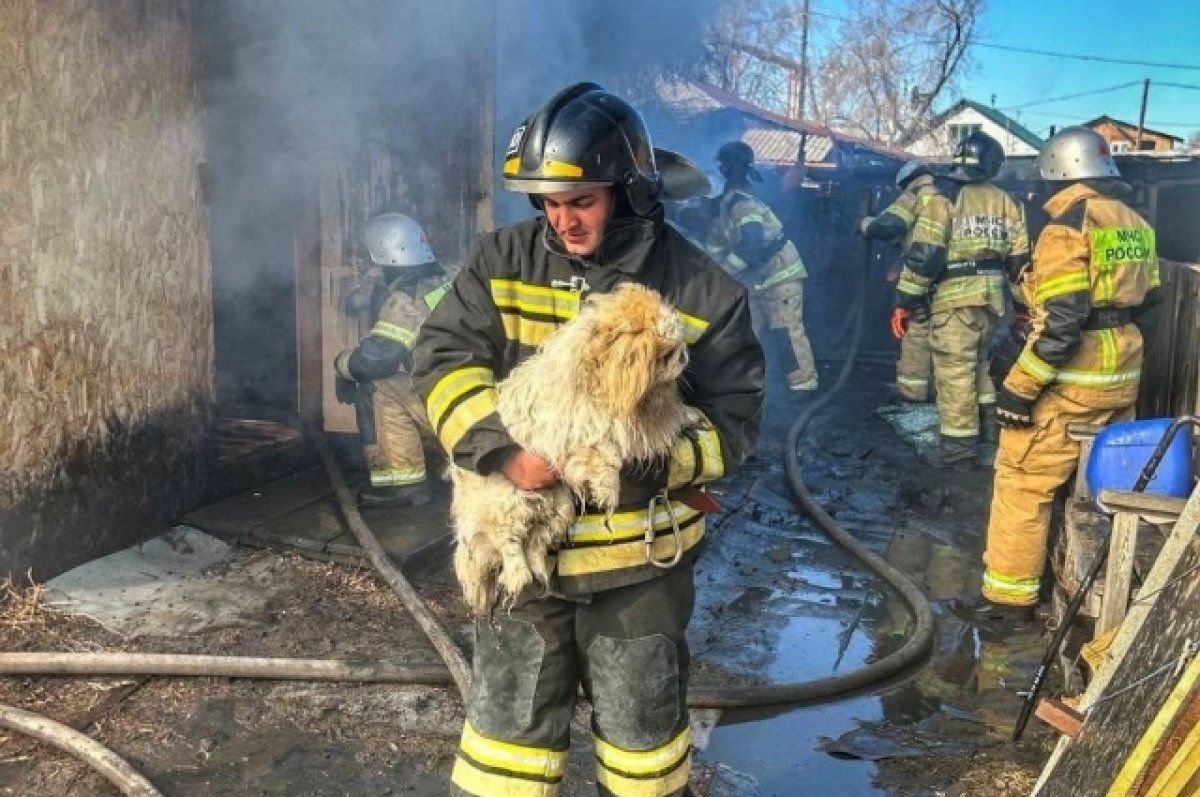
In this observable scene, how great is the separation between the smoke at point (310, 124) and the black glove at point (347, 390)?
1083mm

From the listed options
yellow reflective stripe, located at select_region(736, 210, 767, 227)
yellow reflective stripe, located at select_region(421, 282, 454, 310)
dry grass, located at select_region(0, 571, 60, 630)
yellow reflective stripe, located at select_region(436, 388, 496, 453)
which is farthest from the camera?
yellow reflective stripe, located at select_region(736, 210, 767, 227)

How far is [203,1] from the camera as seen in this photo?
18.0ft

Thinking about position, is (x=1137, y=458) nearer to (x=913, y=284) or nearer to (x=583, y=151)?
(x=583, y=151)

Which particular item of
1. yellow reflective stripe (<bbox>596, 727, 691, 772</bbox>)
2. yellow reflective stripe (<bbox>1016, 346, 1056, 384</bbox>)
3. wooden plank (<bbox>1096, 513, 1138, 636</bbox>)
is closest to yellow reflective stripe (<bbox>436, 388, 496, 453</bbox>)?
yellow reflective stripe (<bbox>596, 727, 691, 772</bbox>)

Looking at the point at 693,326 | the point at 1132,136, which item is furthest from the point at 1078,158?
the point at 1132,136

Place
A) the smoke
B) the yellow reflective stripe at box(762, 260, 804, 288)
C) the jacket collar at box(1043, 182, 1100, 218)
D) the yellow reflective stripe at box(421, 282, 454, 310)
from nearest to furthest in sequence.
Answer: the jacket collar at box(1043, 182, 1100, 218)
the yellow reflective stripe at box(421, 282, 454, 310)
the smoke
the yellow reflective stripe at box(762, 260, 804, 288)

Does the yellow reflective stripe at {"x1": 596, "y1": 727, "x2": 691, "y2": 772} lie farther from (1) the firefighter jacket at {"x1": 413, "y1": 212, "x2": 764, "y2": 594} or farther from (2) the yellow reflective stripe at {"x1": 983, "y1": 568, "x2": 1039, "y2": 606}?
(2) the yellow reflective stripe at {"x1": 983, "y1": 568, "x2": 1039, "y2": 606}

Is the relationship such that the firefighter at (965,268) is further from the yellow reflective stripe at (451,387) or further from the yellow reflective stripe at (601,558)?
the yellow reflective stripe at (451,387)

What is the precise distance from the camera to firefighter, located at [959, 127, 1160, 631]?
488 centimetres

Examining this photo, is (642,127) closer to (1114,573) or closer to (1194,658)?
(1194,658)

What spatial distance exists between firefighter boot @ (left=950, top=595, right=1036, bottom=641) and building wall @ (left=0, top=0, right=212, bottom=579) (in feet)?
13.0

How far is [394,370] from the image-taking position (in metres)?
5.96

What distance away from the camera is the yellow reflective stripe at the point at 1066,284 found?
16.0ft

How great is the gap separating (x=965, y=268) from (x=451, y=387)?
20.4ft
